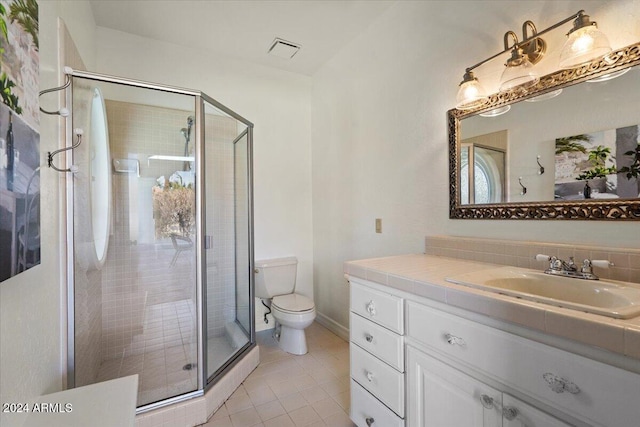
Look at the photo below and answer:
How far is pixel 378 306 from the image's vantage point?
4.23 ft

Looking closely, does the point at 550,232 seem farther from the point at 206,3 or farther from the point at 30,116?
the point at 206,3

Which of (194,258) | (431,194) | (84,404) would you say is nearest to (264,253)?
(194,258)

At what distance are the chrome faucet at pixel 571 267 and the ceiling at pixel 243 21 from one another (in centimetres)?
196

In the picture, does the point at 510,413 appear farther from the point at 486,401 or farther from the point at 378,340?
the point at 378,340

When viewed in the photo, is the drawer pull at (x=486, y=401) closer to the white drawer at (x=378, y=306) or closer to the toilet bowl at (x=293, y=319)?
the white drawer at (x=378, y=306)

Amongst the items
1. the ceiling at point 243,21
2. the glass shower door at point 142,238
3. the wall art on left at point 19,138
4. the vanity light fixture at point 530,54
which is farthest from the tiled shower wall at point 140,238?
the vanity light fixture at point 530,54

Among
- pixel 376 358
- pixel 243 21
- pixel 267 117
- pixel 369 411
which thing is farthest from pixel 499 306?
pixel 267 117

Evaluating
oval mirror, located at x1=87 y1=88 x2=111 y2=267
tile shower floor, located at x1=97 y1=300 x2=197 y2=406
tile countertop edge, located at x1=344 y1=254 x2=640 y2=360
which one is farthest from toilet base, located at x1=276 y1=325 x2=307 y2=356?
oval mirror, located at x1=87 y1=88 x2=111 y2=267

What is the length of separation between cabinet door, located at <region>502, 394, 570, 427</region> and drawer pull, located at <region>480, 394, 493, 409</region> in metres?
0.04

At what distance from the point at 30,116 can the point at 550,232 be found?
6.38 feet

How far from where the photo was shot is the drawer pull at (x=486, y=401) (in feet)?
2.86

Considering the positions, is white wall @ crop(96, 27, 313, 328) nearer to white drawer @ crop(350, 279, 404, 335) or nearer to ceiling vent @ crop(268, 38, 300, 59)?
ceiling vent @ crop(268, 38, 300, 59)

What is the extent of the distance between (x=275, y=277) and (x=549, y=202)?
2.11m

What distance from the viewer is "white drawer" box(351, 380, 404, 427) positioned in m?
1.24
